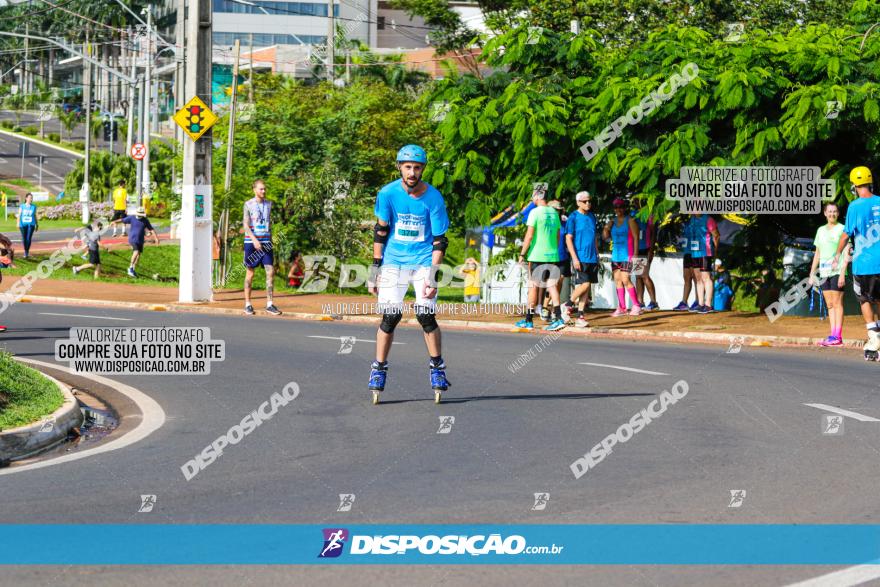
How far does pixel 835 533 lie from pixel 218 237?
2544 cm

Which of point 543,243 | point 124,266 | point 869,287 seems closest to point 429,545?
point 869,287

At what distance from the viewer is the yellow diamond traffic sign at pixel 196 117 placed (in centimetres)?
2159

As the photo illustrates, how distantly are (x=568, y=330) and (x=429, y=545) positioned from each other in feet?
43.0

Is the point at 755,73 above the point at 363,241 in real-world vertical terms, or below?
above

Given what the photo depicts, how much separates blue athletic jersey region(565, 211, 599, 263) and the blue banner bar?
1246 centimetres

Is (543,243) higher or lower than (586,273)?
higher

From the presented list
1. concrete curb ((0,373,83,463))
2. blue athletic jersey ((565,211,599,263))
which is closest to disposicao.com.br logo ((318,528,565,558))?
concrete curb ((0,373,83,463))

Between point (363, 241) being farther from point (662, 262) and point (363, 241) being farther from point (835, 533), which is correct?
point (835, 533)

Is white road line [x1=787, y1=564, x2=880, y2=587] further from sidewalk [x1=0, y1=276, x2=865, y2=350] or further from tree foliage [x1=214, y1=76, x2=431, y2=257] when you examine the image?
tree foliage [x1=214, y1=76, x2=431, y2=257]

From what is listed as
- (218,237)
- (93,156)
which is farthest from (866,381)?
(93,156)

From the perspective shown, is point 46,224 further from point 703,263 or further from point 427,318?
point 427,318

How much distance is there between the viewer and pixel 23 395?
1066cm

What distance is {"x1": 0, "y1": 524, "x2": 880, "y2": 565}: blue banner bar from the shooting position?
6.10 m

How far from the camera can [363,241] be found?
33.7 meters
